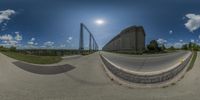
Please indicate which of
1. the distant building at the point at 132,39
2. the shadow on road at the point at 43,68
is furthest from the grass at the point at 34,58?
the distant building at the point at 132,39

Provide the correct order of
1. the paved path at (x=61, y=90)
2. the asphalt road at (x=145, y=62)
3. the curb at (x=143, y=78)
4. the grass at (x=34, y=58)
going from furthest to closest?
the paved path at (x=61, y=90) → the curb at (x=143, y=78) → the asphalt road at (x=145, y=62) → the grass at (x=34, y=58)

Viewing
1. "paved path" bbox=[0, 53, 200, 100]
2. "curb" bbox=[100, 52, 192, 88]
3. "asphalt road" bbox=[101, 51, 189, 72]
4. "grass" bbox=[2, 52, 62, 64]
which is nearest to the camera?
"grass" bbox=[2, 52, 62, 64]

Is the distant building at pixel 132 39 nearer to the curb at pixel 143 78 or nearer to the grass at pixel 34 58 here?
the curb at pixel 143 78

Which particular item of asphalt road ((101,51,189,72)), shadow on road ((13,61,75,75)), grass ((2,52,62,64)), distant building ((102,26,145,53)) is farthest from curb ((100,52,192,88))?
grass ((2,52,62,64))

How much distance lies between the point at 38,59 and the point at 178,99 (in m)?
2.54

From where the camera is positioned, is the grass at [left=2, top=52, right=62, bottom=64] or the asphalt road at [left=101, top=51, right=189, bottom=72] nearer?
the grass at [left=2, top=52, right=62, bottom=64]

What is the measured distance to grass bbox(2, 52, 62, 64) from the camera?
2.70m

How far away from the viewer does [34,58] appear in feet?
9.67

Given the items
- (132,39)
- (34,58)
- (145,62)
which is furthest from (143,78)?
(34,58)

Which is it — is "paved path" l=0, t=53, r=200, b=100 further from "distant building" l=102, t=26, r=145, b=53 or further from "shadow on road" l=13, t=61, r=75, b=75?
"distant building" l=102, t=26, r=145, b=53

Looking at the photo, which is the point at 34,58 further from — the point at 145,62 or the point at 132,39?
the point at 145,62

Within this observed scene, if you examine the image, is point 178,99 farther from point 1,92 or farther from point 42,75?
point 1,92

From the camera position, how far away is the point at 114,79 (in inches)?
162

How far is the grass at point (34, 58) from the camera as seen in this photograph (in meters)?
2.70
